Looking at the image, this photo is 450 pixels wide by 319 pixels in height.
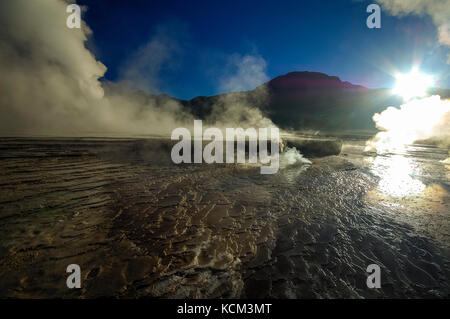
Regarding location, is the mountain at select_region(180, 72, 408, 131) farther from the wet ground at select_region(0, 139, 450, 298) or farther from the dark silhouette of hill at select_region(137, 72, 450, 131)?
the wet ground at select_region(0, 139, 450, 298)

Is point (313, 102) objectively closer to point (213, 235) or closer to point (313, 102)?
point (313, 102)

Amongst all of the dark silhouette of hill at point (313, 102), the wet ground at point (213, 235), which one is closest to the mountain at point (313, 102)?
the dark silhouette of hill at point (313, 102)

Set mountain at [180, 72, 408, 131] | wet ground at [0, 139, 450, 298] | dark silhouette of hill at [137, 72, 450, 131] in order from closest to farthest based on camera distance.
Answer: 1. wet ground at [0, 139, 450, 298]
2. dark silhouette of hill at [137, 72, 450, 131]
3. mountain at [180, 72, 408, 131]

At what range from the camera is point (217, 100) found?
70125 millimetres

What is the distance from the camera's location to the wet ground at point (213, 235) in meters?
1.88

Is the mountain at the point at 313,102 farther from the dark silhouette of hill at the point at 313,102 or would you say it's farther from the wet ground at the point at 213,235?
the wet ground at the point at 213,235

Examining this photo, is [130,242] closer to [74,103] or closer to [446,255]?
[446,255]

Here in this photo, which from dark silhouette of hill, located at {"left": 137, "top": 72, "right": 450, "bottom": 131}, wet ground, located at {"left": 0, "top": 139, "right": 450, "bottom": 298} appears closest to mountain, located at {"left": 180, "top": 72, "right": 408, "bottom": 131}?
dark silhouette of hill, located at {"left": 137, "top": 72, "right": 450, "bottom": 131}

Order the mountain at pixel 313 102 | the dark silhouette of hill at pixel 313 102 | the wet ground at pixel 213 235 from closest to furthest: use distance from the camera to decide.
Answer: the wet ground at pixel 213 235, the dark silhouette of hill at pixel 313 102, the mountain at pixel 313 102

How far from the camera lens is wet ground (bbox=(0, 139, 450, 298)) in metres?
1.88

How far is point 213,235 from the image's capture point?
2.75 meters

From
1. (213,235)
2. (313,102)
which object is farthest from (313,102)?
(213,235)
